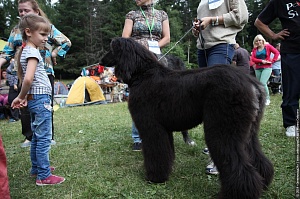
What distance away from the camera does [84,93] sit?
13.1 m

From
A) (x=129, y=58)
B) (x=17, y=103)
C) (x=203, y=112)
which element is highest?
(x=129, y=58)

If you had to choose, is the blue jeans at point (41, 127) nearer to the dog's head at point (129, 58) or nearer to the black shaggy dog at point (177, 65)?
the dog's head at point (129, 58)

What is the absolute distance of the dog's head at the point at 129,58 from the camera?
3.02 m

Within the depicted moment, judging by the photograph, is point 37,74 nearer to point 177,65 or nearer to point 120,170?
point 120,170

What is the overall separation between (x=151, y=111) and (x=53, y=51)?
2.47m

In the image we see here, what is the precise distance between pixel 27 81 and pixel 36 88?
0.20 m

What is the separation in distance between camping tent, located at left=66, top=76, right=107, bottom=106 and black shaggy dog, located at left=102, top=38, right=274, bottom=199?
10.1 meters

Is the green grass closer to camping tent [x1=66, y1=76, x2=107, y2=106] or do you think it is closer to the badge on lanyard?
the badge on lanyard

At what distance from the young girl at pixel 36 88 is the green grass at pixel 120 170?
0.37 m

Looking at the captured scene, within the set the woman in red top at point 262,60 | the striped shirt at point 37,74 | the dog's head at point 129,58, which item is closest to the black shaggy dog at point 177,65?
the dog's head at point 129,58

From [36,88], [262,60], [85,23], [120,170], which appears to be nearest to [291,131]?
[120,170]

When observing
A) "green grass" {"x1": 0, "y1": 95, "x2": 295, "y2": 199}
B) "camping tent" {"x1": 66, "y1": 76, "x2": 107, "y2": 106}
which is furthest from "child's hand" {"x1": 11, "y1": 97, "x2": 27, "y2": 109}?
"camping tent" {"x1": 66, "y1": 76, "x2": 107, "y2": 106}

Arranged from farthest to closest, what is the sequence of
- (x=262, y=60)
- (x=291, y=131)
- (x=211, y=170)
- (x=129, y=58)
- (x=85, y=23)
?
(x=85, y=23), (x=262, y=60), (x=291, y=131), (x=211, y=170), (x=129, y=58)

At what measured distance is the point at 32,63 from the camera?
272cm
